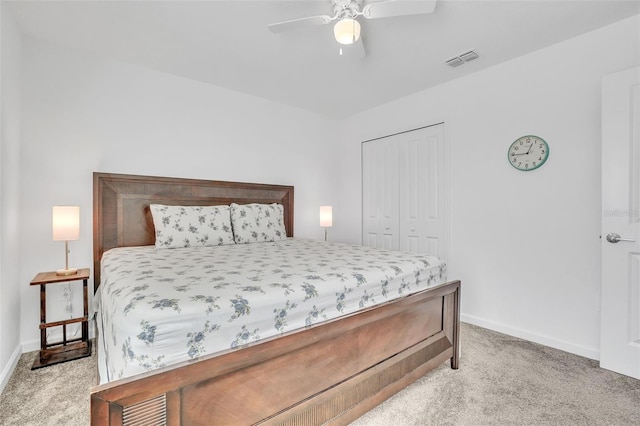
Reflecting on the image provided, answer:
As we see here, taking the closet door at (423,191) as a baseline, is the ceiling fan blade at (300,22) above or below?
above

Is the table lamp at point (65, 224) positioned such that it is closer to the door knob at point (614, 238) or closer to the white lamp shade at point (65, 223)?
the white lamp shade at point (65, 223)

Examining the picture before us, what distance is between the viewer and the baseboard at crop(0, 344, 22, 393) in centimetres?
187

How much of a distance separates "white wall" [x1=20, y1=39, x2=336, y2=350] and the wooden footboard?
92.5 inches

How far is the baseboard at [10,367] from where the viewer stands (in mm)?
1874

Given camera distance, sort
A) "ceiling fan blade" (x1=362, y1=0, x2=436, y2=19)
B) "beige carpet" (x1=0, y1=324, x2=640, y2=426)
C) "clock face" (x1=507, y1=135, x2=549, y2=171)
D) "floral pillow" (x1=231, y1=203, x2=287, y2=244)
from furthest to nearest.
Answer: "floral pillow" (x1=231, y1=203, x2=287, y2=244) < "clock face" (x1=507, y1=135, x2=549, y2=171) < "ceiling fan blade" (x1=362, y1=0, x2=436, y2=19) < "beige carpet" (x1=0, y1=324, x2=640, y2=426)

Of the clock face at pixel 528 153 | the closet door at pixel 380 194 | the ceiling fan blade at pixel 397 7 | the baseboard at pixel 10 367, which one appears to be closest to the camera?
the ceiling fan blade at pixel 397 7

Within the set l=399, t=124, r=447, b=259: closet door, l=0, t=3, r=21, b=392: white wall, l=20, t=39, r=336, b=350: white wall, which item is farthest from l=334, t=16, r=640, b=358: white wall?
l=0, t=3, r=21, b=392: white wall

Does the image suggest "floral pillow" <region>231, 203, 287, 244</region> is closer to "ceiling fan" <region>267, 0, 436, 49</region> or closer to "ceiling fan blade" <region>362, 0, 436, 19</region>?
"ceiling fan" <region>267, 0, 436, 49</region>

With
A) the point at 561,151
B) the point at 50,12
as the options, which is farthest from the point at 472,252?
the point at 50,12

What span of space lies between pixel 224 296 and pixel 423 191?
2.94 meters

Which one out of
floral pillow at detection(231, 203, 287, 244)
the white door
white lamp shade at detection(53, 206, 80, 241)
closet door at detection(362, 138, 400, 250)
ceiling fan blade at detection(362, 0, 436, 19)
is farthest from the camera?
closet door at detection(362, 138, 400, 250)

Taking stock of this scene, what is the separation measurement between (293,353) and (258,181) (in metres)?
2.79

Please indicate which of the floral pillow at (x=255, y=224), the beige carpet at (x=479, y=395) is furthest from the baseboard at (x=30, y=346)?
the floral pillow at (x=255, y=224)

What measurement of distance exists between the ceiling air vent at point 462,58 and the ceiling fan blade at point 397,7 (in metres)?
1.12
